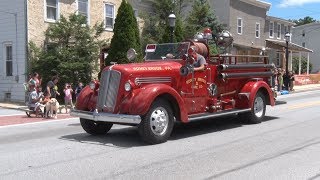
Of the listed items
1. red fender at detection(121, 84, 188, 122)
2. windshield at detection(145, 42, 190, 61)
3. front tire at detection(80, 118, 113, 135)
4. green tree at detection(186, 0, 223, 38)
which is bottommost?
front tire at detection(80, 118, 113, 135)

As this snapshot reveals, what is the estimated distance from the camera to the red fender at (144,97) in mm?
9273

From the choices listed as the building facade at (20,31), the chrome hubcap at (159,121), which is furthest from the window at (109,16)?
the chrome hubcap at (159,121)

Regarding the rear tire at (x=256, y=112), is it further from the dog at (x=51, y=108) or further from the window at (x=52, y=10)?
the window at (x=52, y=10)

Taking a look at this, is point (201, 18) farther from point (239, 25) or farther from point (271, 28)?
point (271, 28)

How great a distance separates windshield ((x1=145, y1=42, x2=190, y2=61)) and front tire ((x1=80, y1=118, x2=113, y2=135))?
2.09 m

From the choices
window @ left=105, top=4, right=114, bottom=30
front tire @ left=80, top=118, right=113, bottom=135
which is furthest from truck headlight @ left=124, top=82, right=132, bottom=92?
window @ left=105, top=4, right=114, bottom=30

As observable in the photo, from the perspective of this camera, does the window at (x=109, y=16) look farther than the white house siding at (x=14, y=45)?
Yes

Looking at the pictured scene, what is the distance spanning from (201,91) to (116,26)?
13.5 metres

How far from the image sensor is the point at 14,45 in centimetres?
2384

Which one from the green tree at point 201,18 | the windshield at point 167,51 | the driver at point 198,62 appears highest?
the green tree at point 201,18

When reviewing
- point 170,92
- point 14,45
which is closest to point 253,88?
point 170,92

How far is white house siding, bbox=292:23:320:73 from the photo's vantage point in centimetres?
6650

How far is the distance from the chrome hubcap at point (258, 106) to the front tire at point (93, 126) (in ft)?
14.5

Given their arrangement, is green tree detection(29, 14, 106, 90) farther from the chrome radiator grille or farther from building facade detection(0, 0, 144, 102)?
the chrome radiator grille
